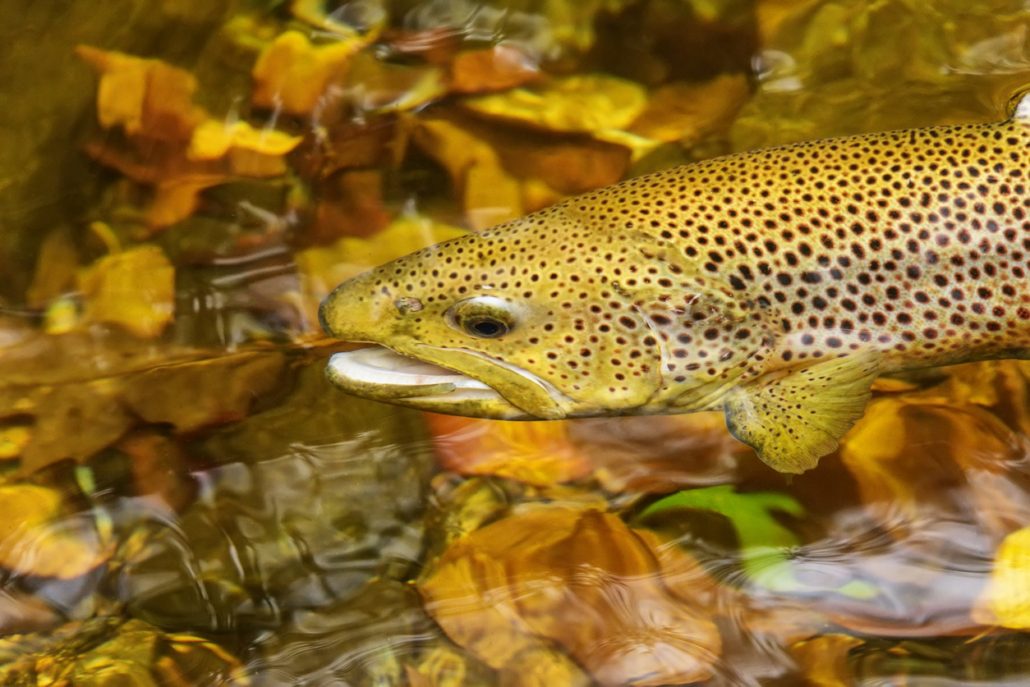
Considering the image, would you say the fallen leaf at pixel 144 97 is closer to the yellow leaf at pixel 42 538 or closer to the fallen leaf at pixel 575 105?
the fallen leaf at pixel 575 105

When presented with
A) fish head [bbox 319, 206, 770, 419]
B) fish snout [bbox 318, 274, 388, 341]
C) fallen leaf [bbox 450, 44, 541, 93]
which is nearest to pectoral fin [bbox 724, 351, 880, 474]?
fish head [bbox 319, 206, 770, 419]

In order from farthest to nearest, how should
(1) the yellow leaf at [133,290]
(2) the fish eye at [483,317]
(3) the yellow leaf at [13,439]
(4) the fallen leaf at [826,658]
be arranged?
(1) the yellow leaf at [133,290], (3) the yellow leaf at [13,439], (4) the fallen leaf at [826,658], (2) the fish eye at [483,317]

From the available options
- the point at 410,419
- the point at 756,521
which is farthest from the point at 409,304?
the point at 756,521

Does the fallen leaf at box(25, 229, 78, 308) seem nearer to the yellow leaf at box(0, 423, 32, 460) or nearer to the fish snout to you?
the yellow leaf at box(0, 423, 32, 460)

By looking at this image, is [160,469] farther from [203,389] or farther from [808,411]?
[808,411]

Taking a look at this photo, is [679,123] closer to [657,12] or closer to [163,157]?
[657,12]

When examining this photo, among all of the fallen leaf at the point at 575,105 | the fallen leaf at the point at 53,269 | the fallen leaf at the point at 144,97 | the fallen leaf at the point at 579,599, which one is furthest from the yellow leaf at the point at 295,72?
the fallen leaf at the point at 579,599

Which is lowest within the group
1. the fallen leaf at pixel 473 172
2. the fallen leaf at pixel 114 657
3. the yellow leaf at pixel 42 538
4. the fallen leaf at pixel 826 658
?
the fallen leaf at pixel 114 657
